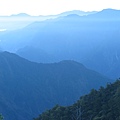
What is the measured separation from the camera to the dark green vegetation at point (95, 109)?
32.4 m

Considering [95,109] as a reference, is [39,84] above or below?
above

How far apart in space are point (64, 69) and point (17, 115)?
3652 cm

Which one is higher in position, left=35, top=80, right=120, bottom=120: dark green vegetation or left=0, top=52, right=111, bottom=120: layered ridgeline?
left=0, top=52, right=111, bottom=120: layered ridgeline

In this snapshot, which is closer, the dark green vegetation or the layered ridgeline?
the dark green vegetation

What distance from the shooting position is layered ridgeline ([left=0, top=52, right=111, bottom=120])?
123m

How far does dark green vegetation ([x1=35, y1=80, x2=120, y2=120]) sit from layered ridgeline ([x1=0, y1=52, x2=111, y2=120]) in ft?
252

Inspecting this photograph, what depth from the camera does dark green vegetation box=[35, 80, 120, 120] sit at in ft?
106

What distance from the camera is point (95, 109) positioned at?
3588 cm

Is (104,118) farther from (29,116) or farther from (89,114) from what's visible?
(29,116)

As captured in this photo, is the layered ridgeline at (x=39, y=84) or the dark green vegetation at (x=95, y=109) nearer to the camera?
the dark green vegetation at (x=95, y=109)

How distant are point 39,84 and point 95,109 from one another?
327ft

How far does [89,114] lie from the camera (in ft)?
116

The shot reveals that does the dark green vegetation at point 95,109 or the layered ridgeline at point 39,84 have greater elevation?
the layered ridgeline at point 39,84

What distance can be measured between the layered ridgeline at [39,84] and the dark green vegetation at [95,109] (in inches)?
3025
